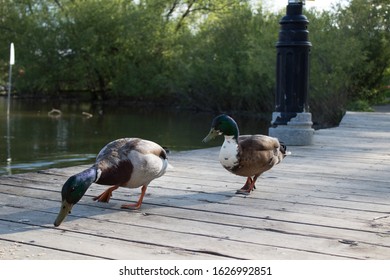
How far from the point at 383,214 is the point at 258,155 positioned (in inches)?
40.0

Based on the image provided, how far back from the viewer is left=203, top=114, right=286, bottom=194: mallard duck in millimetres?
4848

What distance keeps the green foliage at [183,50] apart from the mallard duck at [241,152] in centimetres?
1840

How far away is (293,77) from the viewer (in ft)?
27.6

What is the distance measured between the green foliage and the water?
146 inches

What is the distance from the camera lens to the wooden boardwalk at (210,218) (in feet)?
11.2

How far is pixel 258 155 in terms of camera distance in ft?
16.1

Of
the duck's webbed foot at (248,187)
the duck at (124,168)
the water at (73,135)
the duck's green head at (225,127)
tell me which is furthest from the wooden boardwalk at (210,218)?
the water at (73,135)

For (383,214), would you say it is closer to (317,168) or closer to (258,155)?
(258,155)

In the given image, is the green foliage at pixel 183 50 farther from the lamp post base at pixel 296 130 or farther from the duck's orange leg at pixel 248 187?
the duck's orange leg at pixel 248 187

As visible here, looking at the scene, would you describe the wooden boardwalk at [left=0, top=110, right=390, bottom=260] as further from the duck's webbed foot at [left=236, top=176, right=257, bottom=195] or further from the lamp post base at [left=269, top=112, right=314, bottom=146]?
the lamp post base at [left=269, top=112, right=314, bottom=146]

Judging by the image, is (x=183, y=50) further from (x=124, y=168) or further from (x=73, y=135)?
(x=124, y=168)

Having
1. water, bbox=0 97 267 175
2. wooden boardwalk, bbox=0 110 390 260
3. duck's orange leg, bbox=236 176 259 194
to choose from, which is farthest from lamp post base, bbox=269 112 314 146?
water, bbox=0 97 267 175

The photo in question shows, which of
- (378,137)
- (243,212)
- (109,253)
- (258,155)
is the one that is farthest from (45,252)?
(378,137)

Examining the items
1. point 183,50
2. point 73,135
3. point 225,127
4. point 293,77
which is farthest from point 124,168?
point 183,50
